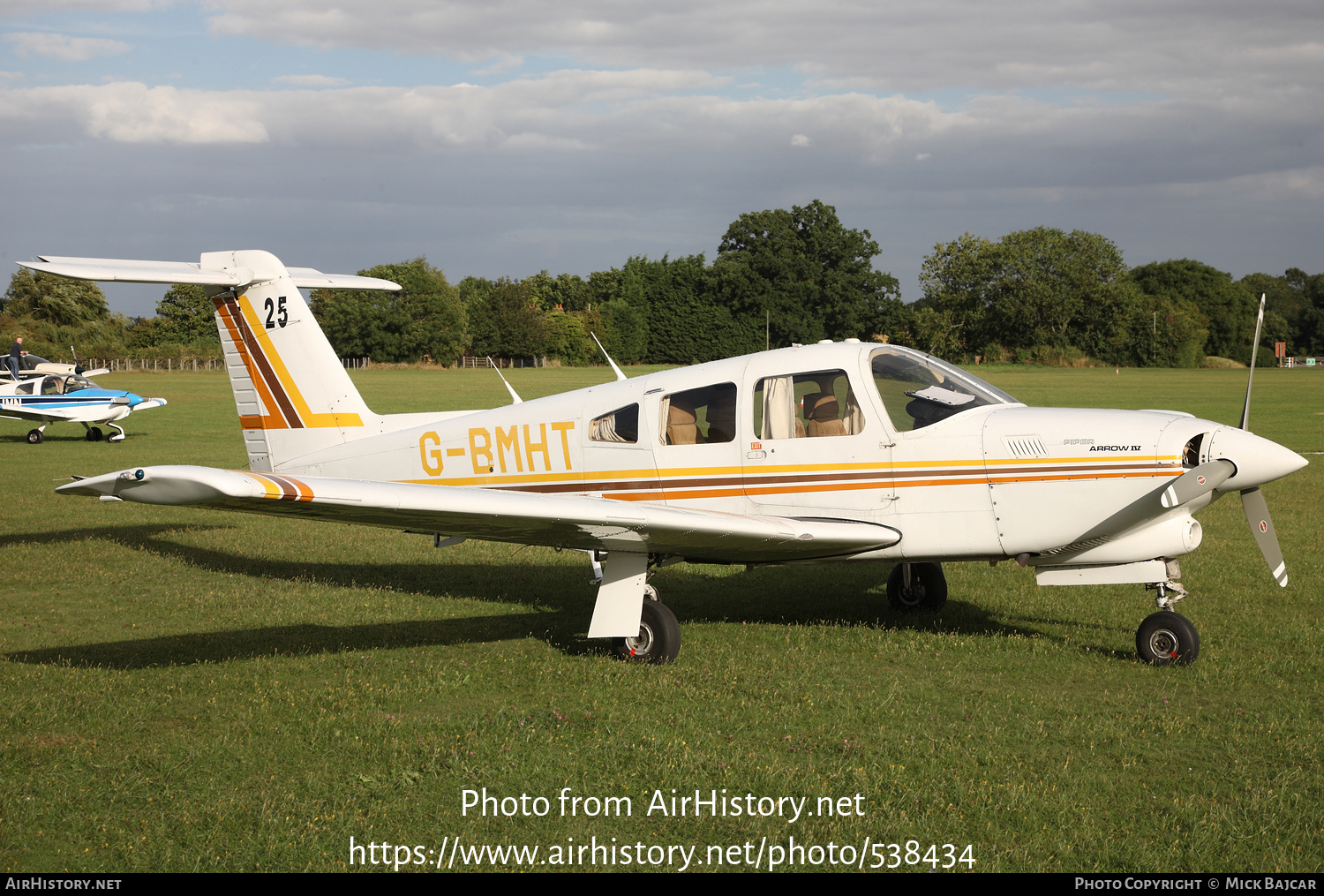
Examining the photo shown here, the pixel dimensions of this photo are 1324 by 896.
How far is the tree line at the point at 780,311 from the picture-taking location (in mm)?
82375

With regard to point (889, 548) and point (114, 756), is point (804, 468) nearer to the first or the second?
point (889, 548)

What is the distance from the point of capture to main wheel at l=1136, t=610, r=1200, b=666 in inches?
272

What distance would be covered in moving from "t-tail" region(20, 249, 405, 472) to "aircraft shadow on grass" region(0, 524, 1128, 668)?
1610 millimetres

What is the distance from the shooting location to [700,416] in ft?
25.4

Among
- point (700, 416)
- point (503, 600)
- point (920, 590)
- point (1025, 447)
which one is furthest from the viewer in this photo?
point (503, 600)

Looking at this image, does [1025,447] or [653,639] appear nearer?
[1025,447]

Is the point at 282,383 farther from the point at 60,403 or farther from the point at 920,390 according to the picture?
the point at 60,403

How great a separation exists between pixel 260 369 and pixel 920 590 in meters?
6.72

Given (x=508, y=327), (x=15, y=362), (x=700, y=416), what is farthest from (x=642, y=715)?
(x=508, y=327)

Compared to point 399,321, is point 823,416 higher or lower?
lower

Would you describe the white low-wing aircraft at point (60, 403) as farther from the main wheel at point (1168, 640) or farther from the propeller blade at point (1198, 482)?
the propeller blade at point (1198, 482)

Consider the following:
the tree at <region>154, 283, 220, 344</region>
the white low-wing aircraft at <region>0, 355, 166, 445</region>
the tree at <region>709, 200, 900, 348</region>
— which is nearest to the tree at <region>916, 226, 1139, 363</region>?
the tree at <region>709, 200, 900, 348</region>
